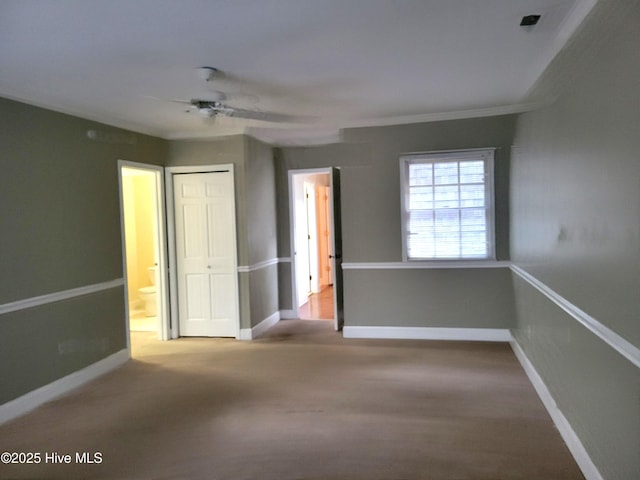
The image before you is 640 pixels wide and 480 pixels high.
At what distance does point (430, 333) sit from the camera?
201 inches

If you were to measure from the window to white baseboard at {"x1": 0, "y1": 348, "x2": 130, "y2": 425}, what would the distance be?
323 cm

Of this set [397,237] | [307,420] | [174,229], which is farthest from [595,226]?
[174,229]

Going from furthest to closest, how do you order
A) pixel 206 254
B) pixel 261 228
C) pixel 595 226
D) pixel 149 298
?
pixel 149 298
pixel 261 228
pixel 206 254
pixel 595 226

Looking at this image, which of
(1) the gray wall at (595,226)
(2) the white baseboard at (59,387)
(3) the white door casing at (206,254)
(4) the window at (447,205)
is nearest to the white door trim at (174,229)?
(3) the white door casing at (206,254)

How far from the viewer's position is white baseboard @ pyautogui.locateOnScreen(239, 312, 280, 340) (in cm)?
542

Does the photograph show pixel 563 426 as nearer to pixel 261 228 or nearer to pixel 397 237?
pixel 397 237

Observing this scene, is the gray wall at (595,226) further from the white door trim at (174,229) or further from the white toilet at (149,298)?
the white toilet at (149,298)

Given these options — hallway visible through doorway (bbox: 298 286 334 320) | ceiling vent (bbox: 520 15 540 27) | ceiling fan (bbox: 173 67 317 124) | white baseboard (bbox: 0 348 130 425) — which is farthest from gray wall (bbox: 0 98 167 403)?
ceiling vent (bbox: 520 15 540 27)

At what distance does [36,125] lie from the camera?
373cm

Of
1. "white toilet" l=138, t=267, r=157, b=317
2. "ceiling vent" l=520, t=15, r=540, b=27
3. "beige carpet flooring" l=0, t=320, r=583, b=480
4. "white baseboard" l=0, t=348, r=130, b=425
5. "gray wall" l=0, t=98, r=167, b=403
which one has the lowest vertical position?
"beige carpet flooring" l=0, t=320, r=583, b=480

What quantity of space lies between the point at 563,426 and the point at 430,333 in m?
2.28

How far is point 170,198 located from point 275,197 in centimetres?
149

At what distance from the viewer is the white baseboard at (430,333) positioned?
16.3 feet

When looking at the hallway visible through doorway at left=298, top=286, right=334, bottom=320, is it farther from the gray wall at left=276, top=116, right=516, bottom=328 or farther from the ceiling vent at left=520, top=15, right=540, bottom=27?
the ceiling vent at left=520, top=15, right=540, bottom=27
